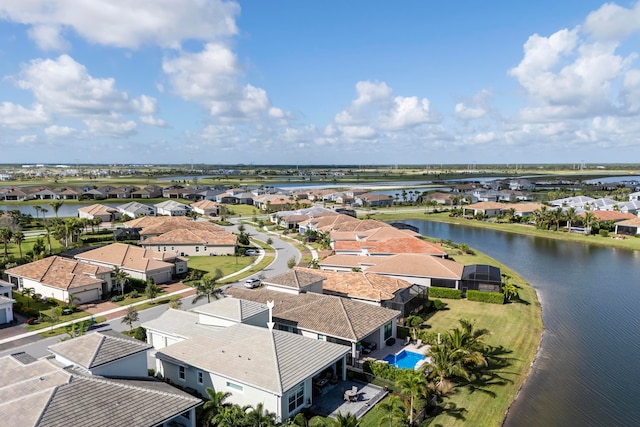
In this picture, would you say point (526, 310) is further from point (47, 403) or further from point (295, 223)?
point (295, 223)

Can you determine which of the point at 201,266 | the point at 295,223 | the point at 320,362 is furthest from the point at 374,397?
the point at 295,223

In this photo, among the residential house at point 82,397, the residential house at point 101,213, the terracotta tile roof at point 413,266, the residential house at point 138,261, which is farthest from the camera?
the residential house at point 101,213

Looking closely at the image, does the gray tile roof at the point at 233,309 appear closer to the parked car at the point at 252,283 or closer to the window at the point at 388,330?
the window at the point at 388,330

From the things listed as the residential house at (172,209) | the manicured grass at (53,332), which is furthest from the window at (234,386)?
the residential house at (172,209)

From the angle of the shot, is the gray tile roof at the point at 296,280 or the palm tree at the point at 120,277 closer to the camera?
the gray tile roof at the point at 296,280

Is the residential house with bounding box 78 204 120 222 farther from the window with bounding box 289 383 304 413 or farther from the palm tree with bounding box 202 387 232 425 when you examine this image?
the window with bounding box 289 383 304 413

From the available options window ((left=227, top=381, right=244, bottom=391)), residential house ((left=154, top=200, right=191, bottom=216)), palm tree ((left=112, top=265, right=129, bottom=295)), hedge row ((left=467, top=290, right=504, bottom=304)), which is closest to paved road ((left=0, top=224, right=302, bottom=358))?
palm tree ((left=112, top=265, right=129, bottom=295))
